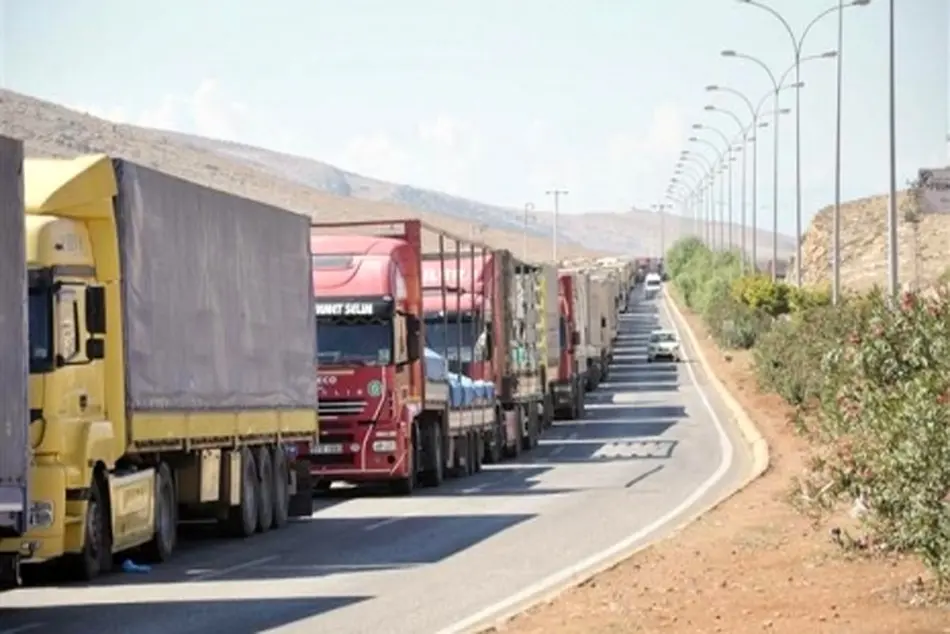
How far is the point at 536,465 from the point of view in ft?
145

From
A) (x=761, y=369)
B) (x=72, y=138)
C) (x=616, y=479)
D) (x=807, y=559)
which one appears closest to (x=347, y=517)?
(x=616, y=479)

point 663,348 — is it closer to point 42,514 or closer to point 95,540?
point 95,540

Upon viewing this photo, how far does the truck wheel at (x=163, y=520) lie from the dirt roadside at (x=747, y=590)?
4.67 meters

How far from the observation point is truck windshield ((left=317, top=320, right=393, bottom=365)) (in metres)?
34.8

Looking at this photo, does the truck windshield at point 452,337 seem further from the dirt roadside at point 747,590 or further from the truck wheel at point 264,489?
the dirt roadside at point 747,590

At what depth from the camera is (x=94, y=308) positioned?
68.6 ft

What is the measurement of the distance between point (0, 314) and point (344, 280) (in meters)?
18.1

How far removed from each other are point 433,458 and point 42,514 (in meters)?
18.2

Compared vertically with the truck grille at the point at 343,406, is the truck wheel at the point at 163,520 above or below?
below

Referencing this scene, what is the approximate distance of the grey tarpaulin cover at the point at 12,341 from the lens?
672 inches

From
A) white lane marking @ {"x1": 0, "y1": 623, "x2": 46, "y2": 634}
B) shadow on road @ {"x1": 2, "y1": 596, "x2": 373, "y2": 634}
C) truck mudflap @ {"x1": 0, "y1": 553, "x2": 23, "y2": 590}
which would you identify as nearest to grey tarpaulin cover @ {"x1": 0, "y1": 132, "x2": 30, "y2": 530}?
truck mudflap @ {"x1": 0, "y1": 553, "x2": 23, "y2": 590}

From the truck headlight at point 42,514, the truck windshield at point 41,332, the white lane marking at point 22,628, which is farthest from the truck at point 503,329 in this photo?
the white lane marking at point 22,628

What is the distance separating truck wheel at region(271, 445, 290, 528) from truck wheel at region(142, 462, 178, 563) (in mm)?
4431

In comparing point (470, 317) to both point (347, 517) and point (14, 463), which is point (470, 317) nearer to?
point (347, 517)
